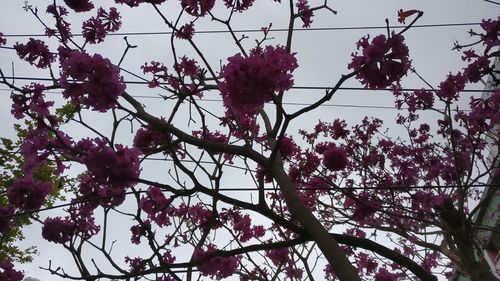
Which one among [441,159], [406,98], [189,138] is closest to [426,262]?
[441,159]

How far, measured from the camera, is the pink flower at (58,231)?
12.5 feet

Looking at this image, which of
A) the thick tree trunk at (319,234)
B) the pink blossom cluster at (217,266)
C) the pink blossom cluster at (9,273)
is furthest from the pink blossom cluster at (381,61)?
the pink blossom cluster at (9,273)

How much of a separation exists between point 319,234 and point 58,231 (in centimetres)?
263

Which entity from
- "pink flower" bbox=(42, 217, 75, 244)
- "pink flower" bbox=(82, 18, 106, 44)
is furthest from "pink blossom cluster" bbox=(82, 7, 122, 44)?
"pink flower" bbox=(42, 217, 75, 244)

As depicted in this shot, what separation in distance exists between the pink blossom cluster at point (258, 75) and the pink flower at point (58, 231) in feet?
8.25

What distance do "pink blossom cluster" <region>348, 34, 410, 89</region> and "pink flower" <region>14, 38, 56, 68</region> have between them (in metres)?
3.34

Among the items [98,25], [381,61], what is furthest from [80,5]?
[381,61]

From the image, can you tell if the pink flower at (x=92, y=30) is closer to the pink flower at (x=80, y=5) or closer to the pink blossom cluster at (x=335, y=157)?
the pink flower at (x=80, y=5)

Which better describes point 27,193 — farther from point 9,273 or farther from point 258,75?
point 258,75

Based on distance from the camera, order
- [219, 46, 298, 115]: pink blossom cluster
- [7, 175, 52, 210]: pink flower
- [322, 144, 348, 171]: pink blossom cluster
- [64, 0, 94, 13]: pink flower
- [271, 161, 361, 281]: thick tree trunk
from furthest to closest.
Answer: [322, 144, 348, 171]: pink blossom cluster < [64, 0, 94, 13]: pink flower < [7, 175, 52, 210]: pink flower < [271, 161, 361, 281]: thick tree trunk < [219, 46, 298, 115]: pink blossom cluster

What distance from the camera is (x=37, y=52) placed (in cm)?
420

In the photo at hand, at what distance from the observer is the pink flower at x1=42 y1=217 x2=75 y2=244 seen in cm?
381

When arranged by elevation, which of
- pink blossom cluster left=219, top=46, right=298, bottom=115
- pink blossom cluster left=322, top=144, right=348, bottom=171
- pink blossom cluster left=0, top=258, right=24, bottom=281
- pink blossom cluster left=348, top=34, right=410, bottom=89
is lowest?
pink blossom cluster left=0, top=258, right=24, bottom=281

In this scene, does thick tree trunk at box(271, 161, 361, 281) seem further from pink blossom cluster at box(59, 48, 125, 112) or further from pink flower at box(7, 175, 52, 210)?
pink flower at box(7, 175, 52, 210)
